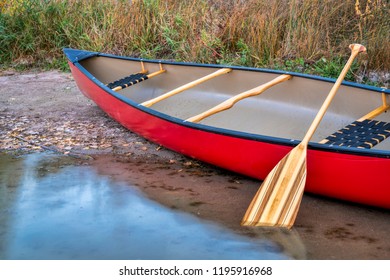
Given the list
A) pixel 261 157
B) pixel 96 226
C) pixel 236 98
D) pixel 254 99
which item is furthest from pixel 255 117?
pixel 96 226

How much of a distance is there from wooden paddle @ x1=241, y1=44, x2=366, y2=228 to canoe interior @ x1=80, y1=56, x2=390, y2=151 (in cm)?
104

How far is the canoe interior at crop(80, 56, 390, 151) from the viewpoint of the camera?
204 inches

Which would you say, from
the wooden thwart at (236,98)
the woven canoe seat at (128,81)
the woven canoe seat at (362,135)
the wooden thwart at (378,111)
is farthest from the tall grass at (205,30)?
the woven canoe seat at (362,135)

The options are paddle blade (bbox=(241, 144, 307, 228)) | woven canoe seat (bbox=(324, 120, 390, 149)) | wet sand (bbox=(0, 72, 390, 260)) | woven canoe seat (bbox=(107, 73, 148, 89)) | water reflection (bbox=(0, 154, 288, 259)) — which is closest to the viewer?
water reflection (bbox=(0, 154, 288, 259))

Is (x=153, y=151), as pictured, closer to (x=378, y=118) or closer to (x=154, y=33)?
(x=378, y=118)

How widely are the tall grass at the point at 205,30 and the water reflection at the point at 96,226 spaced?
129 inches

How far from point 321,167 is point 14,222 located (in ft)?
6.60

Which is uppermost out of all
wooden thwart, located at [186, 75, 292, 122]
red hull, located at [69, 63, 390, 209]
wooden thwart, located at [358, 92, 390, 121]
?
wooden thwart, located at [186, 75, 292, 122]

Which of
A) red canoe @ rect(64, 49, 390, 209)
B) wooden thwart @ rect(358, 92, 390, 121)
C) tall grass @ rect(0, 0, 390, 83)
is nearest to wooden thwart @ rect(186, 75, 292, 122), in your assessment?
red canoe @ rect(64, 49, 390, 209)

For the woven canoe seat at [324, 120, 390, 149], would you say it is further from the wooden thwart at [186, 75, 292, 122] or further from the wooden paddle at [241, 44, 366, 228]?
the wooden thwart at [186, 75, 292, 122]

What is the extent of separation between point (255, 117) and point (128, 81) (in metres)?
1.42

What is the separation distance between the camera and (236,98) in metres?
5.15

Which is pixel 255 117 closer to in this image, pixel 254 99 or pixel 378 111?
pixel 254 99

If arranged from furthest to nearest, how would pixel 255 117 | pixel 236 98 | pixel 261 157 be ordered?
pixel 255 117 → pixel 236 98 → pixel 261 157
